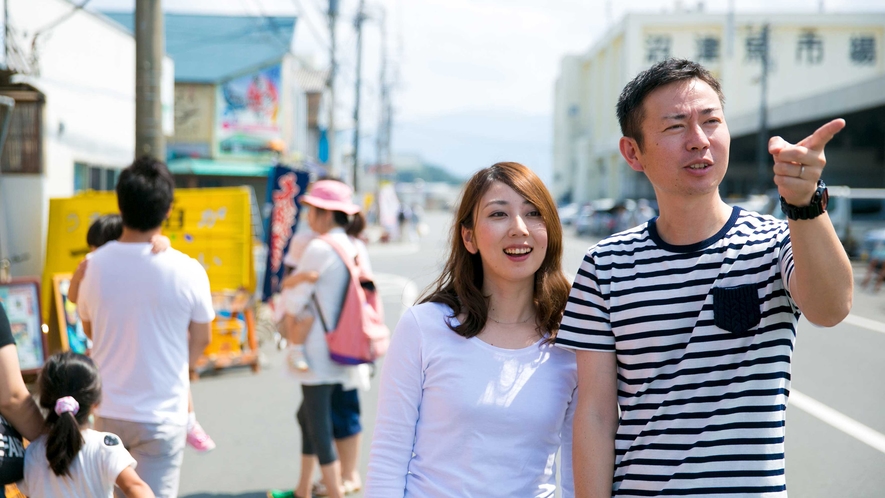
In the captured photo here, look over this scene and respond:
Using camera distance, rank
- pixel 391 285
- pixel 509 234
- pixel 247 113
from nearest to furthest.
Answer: pixel 509 234, pixel 391 285, pixel 247 113

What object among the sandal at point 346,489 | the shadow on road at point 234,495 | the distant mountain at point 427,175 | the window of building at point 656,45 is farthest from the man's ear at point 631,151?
the distant mountain at point 427,175

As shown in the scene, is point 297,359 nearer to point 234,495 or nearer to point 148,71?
point 234,495

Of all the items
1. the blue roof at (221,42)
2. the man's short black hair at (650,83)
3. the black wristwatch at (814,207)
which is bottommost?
the black wristwatch at (814,207)

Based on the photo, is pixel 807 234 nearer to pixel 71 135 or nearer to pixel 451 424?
pixel 451 424

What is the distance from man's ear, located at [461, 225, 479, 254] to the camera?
8.50ft

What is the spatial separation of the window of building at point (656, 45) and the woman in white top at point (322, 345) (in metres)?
56.5

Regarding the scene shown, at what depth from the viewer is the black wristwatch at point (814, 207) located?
70.1 inches

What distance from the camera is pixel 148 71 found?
7039 millimetres

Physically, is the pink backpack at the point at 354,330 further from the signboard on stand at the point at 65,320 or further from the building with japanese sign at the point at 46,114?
the building with japanese sign at the point at 46,114

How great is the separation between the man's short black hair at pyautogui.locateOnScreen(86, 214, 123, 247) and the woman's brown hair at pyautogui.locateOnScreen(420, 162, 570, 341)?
8.43ft

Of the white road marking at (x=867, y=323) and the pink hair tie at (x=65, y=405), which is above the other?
the pink hair tie at (x=65, y=405)

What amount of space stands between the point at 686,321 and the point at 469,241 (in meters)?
0.78

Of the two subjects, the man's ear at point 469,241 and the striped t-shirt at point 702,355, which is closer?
the striped t-shirt at point 702,355

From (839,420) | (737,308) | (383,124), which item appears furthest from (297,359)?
(383,124)
